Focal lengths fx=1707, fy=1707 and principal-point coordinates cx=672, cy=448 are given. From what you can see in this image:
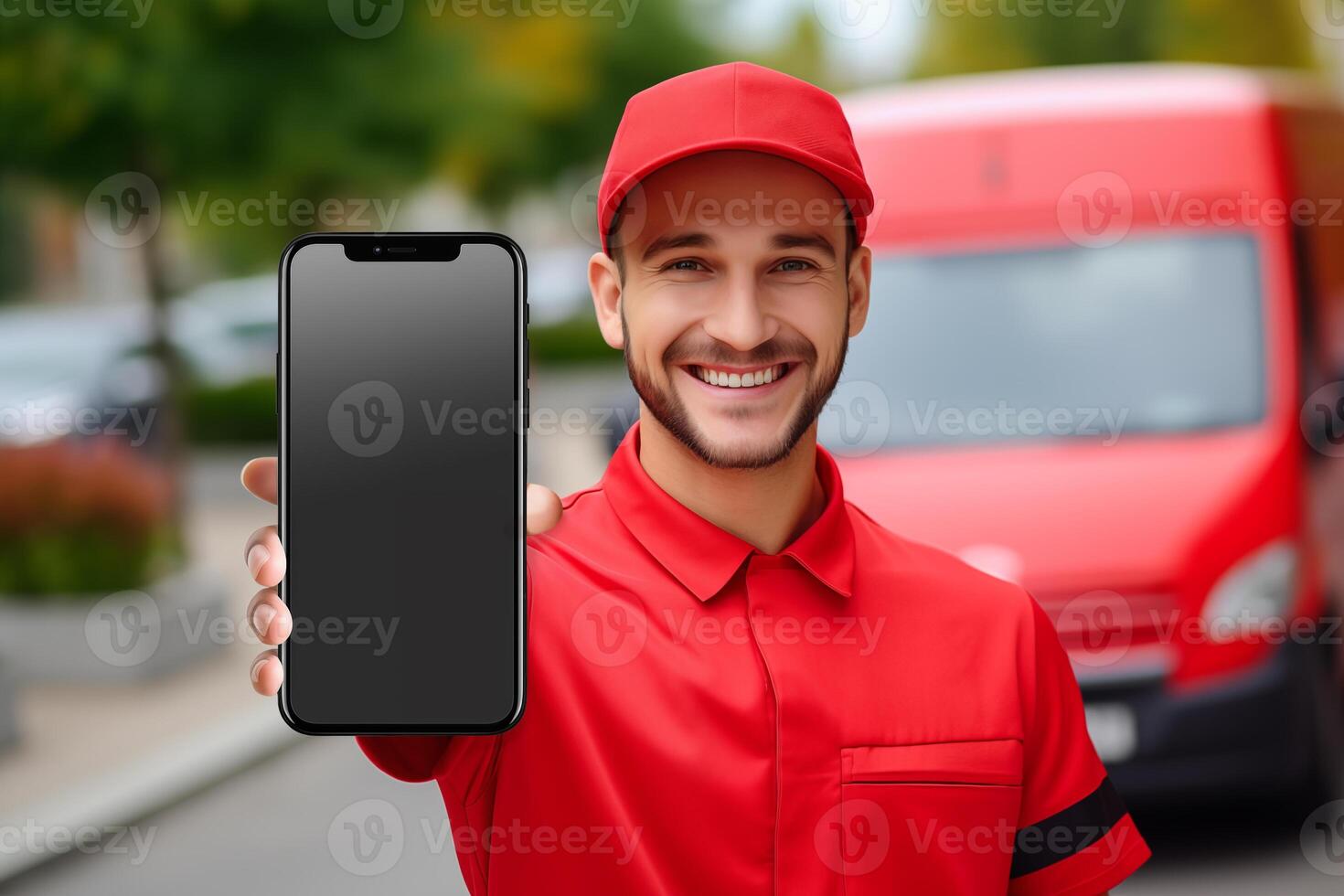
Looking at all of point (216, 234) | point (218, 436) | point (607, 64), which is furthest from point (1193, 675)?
point (607, 64)

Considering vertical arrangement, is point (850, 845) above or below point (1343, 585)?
above

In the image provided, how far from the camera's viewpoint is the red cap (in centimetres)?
205

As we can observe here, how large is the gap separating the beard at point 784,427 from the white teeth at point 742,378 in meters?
0.02

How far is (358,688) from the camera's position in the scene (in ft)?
6.42

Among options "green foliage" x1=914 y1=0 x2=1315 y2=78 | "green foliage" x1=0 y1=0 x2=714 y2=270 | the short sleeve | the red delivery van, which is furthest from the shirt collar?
"green foliage" x1=914 y1=0 x2=1315 y2=78

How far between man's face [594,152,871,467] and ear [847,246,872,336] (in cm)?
9

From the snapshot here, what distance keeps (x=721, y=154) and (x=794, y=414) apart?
1.08ft

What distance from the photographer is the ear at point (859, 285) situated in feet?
7.31

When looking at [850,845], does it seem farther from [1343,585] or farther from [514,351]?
[1343,585]

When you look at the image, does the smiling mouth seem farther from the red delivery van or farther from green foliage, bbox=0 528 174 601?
green foliage, bbox=0 528 174 601

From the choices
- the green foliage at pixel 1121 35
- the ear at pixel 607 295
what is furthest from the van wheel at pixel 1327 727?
the green foliage at pixel 1121 35

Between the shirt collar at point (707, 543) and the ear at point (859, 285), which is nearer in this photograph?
the shirt collar at point (707, 543)

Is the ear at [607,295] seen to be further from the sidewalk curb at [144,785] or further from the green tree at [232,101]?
the green tree at [232,101]

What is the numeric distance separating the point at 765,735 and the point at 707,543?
25 cm
